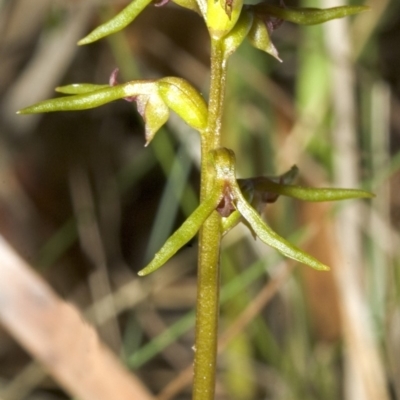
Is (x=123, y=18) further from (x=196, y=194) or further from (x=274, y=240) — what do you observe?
(x=196, y=194)

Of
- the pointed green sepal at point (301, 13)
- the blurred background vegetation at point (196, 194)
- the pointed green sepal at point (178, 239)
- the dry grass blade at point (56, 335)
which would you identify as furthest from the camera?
the blurred background vegetation at point (196, 194)

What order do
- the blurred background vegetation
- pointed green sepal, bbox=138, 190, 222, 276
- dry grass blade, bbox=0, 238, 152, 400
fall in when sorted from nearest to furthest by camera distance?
pointed green sepal, bbox=138, 190, 222, 276, dry grass blade, bbox=0, 238, 152, 400, the blurred background vegetation

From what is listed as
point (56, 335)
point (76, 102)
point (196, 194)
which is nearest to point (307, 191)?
point (76, 102)

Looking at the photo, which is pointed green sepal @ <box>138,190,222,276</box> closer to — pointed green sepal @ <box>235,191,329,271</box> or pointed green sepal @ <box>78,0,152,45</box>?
pointed green sepal @ <box>235,191,329,271</box>

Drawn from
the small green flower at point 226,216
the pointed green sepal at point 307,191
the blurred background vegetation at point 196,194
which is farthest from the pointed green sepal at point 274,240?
the blurred background vegetation at point 196,194

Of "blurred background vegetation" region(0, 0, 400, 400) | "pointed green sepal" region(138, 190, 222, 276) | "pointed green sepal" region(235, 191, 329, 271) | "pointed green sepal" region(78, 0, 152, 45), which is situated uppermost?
"pointed green sepal" region(78, 0, 152, 45)

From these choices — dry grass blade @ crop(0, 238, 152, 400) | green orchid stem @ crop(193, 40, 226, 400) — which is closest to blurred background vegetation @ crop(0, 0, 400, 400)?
dry grass blade @ crop(0, 238, 152, 400)

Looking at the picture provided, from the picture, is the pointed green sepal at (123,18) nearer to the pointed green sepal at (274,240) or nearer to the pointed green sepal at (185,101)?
the pointed green sepal at (185,101)
